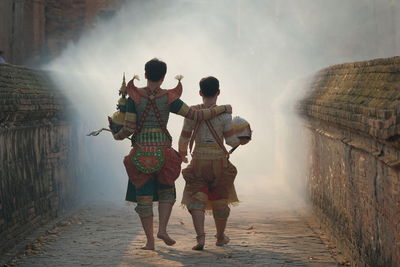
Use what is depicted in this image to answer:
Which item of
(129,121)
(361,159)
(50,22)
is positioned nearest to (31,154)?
(129,121)

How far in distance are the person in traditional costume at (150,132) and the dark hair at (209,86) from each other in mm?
183

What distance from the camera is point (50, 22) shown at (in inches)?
1182

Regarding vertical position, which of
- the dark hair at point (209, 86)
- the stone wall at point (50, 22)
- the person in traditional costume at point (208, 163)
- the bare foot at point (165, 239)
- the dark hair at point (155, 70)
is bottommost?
the bare foot at point (165, 239)

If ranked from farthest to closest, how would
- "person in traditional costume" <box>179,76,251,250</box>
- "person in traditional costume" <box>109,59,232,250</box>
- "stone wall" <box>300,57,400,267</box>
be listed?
"person in traditional costume" <box>179,76,251,250</box>, "person in traditional costume" <box>109,59,232,250</box>, "stone wall" <box>300,57,400,267</box>

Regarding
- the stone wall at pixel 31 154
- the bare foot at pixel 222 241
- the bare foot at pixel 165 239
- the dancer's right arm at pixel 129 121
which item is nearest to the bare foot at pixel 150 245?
the bare foot at pixel 165 239

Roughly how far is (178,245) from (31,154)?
2268 mm

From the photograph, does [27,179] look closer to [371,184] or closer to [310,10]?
[371,184]

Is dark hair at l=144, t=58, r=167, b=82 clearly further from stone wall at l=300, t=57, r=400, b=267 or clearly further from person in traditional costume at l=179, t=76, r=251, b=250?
stone wall at l=300, t=57, r=400, b=267

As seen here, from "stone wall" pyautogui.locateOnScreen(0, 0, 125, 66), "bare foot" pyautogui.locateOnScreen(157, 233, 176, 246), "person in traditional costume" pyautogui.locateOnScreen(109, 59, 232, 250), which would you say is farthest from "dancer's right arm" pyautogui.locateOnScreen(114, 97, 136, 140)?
"stone wall" pyautogui.locateOnScreen(0, 0, 125, 66)

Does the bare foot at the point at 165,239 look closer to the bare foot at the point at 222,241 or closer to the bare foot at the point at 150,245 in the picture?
the bare foot at the point at 150,245

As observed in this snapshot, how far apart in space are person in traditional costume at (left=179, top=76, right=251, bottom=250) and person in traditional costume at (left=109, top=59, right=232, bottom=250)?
0.14 metres

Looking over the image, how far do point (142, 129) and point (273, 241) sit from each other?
75.2 inches

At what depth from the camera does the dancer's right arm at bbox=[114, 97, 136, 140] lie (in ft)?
25.2

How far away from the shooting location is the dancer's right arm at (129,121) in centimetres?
768
